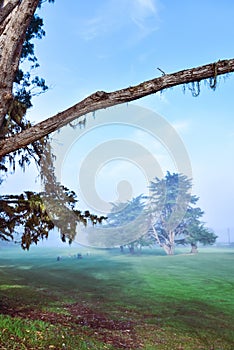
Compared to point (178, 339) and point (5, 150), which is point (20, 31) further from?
point (178, 339)

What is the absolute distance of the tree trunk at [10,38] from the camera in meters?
4.64

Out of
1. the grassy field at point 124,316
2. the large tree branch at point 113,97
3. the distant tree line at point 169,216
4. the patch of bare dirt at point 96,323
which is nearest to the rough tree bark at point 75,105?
the large tree branch at point 113,97

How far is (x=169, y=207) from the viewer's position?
55.1 metres

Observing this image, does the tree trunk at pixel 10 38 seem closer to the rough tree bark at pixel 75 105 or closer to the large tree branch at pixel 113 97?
the rough tree bark at pixel 75 105

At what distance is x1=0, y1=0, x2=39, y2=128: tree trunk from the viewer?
4.64 meters

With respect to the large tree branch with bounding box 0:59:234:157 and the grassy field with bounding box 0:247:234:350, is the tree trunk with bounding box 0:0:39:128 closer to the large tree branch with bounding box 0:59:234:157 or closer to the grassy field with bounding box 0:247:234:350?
the large tree branch with bounding box 0:59:234:157

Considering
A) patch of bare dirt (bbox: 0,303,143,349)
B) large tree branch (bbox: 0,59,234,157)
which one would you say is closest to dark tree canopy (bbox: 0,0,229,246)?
large tree branch (bbox: 0,59,234,157)

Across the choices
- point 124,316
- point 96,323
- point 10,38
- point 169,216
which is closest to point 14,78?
point 10,38

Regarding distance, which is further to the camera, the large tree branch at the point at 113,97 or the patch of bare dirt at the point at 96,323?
the patch of bare dirt at the point at 96,323

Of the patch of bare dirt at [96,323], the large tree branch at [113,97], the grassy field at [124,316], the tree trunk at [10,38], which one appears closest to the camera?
the large tree branch at [113,97]

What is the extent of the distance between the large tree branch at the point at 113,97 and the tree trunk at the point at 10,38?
0.54m

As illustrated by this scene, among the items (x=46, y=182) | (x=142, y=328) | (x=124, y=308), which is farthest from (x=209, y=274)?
(x=46, y=182)

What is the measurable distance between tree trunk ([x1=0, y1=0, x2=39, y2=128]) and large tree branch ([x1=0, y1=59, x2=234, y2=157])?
0.54m

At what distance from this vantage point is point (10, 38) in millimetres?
4816
